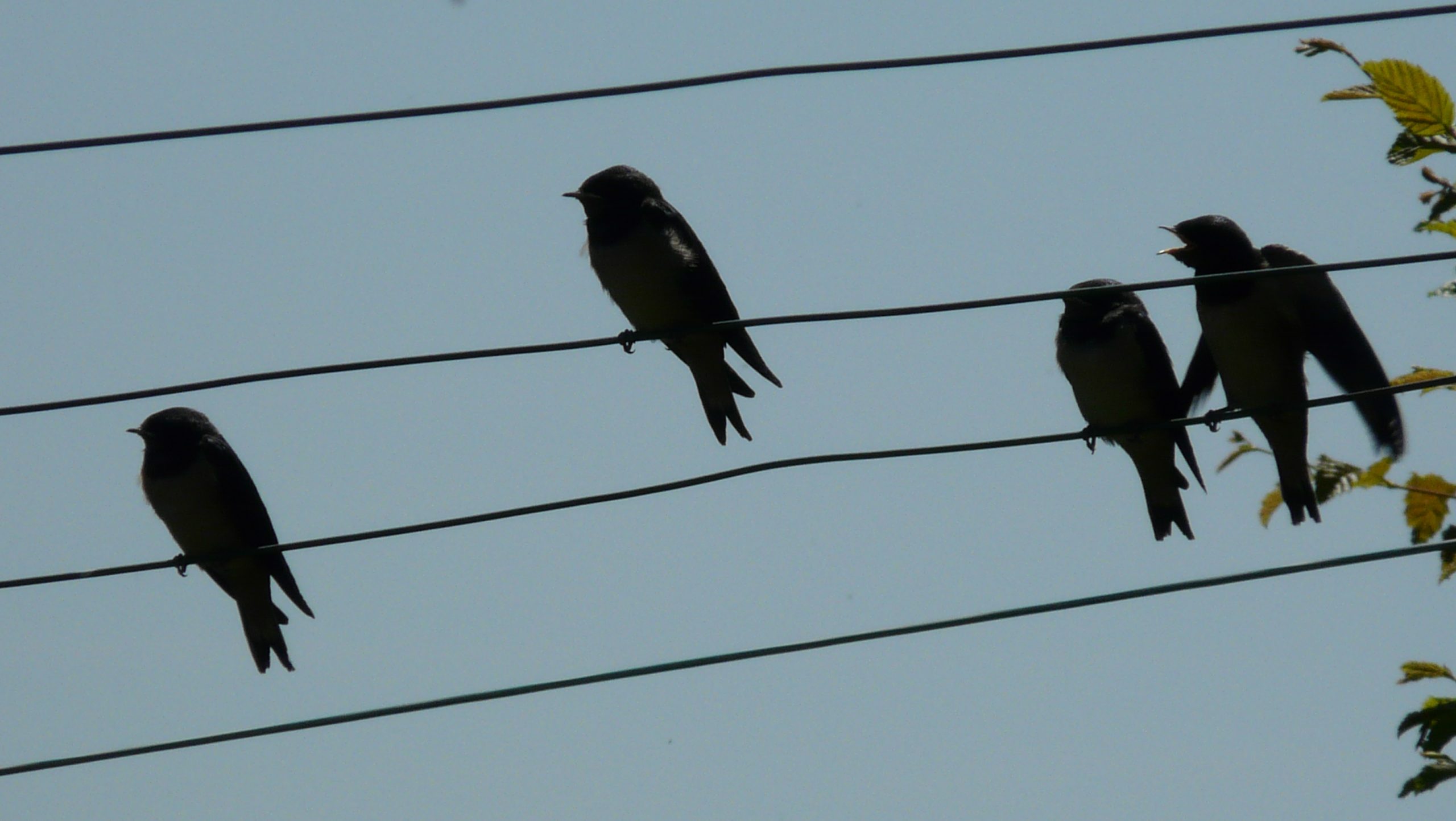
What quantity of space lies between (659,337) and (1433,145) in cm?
282

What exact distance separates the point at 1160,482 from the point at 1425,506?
12.9 feet

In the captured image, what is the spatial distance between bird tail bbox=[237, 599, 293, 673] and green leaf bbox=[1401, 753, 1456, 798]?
6.17m

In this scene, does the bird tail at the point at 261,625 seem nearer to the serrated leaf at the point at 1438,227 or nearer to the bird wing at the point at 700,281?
the bird wing at the point at 700,281

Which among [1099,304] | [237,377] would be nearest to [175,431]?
[237,377]

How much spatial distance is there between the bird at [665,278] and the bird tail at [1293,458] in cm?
235

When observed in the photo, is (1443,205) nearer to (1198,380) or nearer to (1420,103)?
(1420,103)

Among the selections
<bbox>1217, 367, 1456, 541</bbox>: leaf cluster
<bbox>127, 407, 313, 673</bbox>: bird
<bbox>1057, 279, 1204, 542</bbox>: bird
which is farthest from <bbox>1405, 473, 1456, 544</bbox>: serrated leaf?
<bbox>127, 407, 313, 673</bbox>: bird

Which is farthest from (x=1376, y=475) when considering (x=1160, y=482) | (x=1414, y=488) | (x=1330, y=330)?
(x=1160, y=482)

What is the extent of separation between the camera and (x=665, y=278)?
8.48 m

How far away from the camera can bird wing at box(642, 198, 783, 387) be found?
846 centimetres

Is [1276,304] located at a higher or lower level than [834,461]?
higher

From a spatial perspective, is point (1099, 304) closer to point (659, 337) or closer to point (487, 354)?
point (659, 337)

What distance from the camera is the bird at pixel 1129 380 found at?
28.7 feet

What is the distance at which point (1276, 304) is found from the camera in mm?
7824
